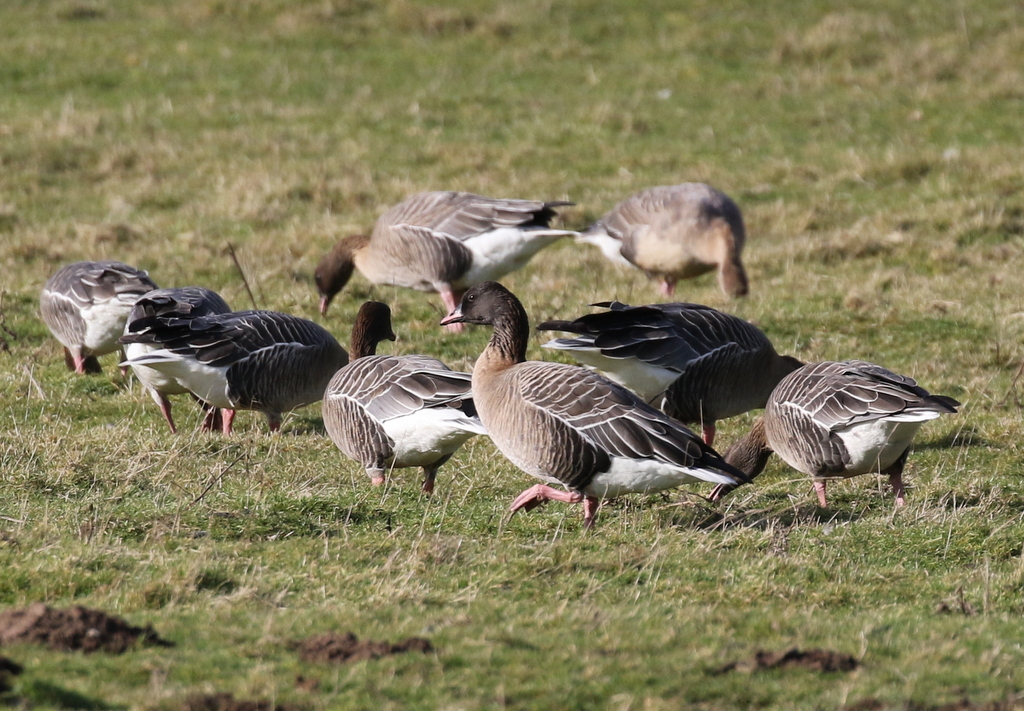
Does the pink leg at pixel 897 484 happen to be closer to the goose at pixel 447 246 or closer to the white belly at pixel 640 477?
the white belly at pixel 640 477

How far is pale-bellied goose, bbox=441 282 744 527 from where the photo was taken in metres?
6.62

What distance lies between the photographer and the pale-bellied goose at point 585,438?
6621 mm

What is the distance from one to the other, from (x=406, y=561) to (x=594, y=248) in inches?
391

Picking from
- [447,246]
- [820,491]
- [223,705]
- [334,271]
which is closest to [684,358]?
[820,491]

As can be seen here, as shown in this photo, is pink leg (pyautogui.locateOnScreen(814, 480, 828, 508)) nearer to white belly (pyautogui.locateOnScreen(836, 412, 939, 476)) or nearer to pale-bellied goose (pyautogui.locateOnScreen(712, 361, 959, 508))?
pale-bellied goose (pyautogui.locateOnScreen(712, 361, 959, 508))

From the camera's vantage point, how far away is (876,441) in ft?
24.4

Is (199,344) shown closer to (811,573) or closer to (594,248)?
(811,573)

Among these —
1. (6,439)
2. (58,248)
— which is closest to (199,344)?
(6,439)

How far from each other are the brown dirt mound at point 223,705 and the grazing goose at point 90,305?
252 inches

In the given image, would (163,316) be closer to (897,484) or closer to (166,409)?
(166,409)

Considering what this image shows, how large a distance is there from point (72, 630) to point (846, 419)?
14.9ft

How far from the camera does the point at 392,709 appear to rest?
4.31 meters

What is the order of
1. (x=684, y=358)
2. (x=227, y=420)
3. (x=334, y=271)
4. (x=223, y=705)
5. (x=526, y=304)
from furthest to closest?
(x=334, y=271) < (x=526, y=304) < (x=227, y=420) < (x=684, y=358) < (x=223, y=705)

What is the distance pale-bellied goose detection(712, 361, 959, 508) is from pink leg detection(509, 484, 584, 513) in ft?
4.35
